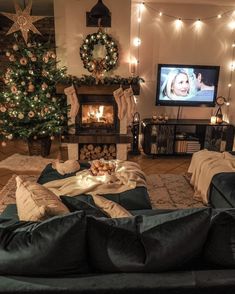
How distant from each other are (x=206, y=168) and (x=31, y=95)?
2.79 meters

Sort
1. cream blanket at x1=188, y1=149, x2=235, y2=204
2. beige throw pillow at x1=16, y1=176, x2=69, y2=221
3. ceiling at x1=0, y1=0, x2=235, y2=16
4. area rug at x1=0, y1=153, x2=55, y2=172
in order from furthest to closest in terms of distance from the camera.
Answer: ceiling at x1=0, y1=0, x2=235, y2=16 → area rug at x1=0, y1=153, x2=55, y2=172 → cream blanket at x1=188, y1=149, x2=235, y2=204 → beige throw pillow at x1=16, y1=176, x2=69, y2=221

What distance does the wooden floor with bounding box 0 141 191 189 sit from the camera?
4219mm

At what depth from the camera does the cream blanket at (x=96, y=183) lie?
2508 mm

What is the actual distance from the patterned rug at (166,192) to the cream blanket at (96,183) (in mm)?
553

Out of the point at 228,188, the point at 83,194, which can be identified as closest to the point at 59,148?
the point at 83,194

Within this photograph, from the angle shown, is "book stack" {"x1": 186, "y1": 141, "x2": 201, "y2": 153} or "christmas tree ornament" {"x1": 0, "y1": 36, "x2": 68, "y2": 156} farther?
"book stack" {"x1": 186, "y1": 141, "x2": 201, "y2": 153}

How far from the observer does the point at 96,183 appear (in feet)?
8.44

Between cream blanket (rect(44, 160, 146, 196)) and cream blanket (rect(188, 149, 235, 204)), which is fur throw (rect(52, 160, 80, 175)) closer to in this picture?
cream blanket (rect(44, 160, 146, 196))

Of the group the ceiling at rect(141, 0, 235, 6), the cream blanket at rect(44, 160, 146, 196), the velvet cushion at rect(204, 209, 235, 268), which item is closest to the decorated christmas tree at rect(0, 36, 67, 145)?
the cream blanket at rect(44, 160, 146, 196)

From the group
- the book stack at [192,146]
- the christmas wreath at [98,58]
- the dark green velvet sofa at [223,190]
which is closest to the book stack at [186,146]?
the book stack at [192,146]

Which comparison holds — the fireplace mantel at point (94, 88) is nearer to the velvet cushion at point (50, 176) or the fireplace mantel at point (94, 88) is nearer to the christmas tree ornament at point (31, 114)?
the christmas tree ornament at point (31, 114)

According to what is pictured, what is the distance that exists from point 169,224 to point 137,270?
23 cm

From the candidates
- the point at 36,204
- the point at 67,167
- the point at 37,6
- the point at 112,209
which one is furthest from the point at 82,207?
the point at 37,6

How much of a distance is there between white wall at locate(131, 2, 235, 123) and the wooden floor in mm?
1085
